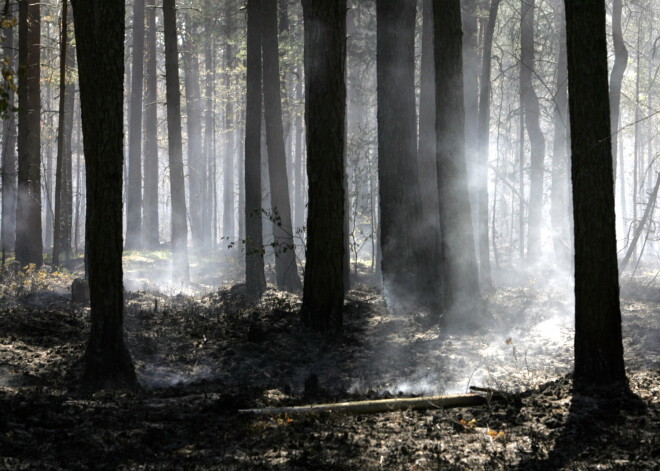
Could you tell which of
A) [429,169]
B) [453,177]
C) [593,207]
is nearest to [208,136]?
[429,169]

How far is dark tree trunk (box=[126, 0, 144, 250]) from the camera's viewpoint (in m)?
30.6

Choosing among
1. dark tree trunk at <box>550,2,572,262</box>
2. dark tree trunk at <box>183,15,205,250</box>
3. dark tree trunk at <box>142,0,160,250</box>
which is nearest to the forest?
dark tree trunk at <box>550,2,572,262</box>

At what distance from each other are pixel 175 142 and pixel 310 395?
1525cm

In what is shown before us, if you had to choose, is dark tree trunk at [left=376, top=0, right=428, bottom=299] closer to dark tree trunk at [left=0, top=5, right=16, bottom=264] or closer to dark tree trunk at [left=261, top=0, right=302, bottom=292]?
dark tree trunk at [left=261, top=0, right=302, bottom=292]

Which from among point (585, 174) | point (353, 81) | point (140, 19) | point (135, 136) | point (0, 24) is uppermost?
point (140, 19)

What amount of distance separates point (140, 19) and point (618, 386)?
28890mm

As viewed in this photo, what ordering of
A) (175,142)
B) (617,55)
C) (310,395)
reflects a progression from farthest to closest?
1. (617,55)
2. (175,142)
3. (310,395)

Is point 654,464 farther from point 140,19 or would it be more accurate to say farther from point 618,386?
point 140,19

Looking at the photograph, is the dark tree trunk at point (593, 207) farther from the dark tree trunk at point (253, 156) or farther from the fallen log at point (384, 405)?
the dark tree trunk at point (253, 156)

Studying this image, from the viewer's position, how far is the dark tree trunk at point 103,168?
299 inches

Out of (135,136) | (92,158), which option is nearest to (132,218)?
(135,136)

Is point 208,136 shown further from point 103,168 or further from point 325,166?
point 103,168

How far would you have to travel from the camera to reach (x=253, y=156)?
16.9 m

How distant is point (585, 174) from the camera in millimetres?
6961
